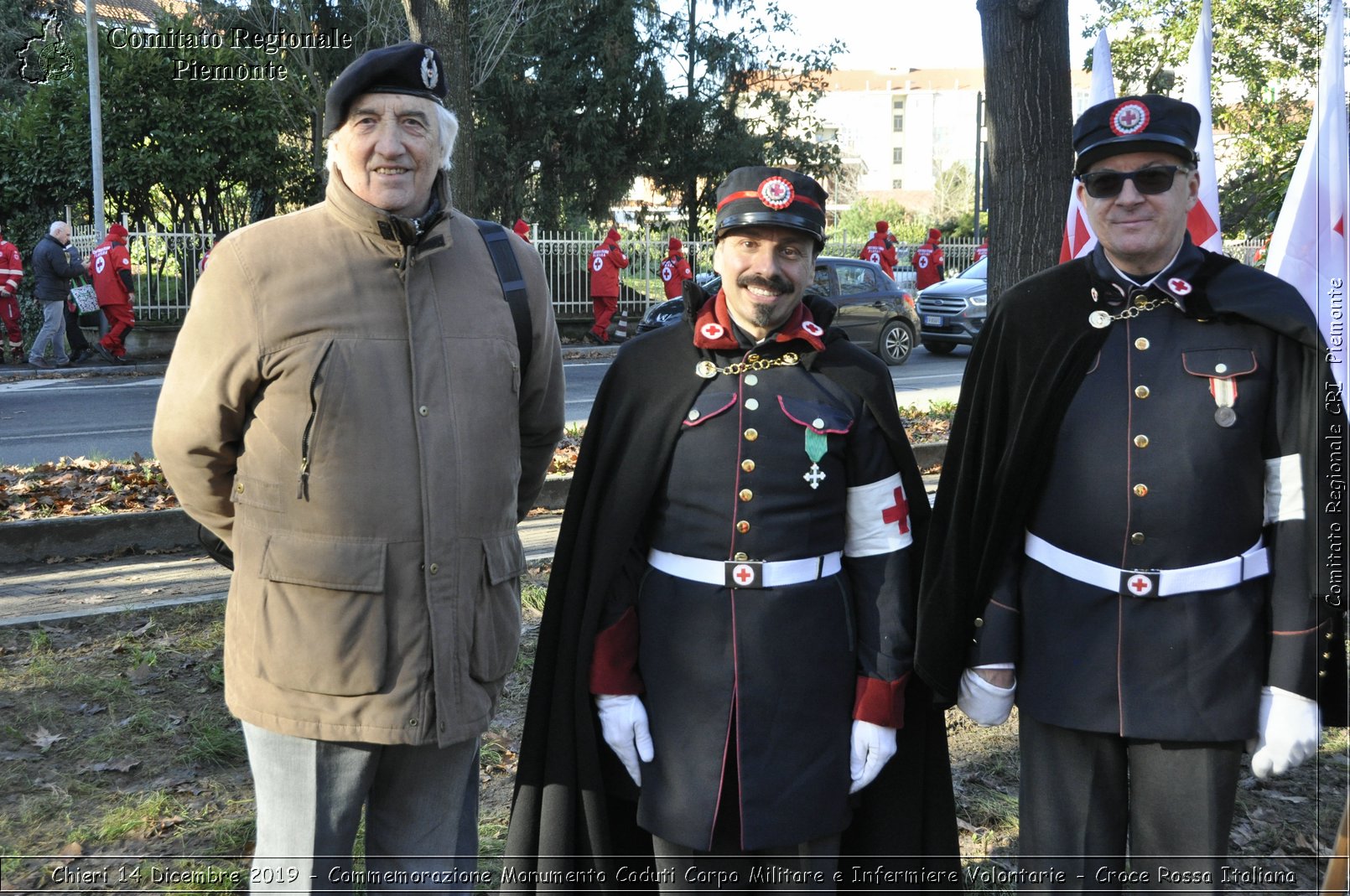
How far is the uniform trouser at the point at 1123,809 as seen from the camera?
109 inches

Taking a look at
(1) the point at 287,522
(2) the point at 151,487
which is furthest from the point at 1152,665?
(2) the point at 151,487

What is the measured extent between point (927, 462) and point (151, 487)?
5.82 meters

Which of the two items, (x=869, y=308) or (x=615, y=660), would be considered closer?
(x=615, y=660)

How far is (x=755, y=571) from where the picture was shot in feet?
9.47

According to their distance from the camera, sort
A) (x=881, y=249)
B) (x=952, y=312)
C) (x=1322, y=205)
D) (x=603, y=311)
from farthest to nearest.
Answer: (x=881, y=249) → (x=603, y=311) → (x=952, y=312) → (x=1322, y=205)

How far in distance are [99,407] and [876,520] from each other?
12.7 meters

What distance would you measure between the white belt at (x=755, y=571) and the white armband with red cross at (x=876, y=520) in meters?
0.08

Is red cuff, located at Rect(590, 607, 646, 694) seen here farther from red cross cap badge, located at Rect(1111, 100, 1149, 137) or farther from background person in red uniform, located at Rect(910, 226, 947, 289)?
background person in red uniform, located at Rect(910, 226, 947, 289)

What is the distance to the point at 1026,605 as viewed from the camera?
116 inches

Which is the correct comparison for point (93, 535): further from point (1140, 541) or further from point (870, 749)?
point (1140, 541)

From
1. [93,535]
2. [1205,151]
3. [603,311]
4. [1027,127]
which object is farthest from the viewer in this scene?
[603,311]

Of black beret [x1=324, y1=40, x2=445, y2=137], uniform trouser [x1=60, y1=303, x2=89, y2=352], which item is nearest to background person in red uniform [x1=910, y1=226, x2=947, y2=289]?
uniform trouser [x1=60, y1=303, x2=89, y2=352]

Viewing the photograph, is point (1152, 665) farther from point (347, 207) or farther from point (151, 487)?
point (151, 487)

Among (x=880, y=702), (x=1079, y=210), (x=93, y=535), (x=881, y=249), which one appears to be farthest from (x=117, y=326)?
(x=880, y=702)
